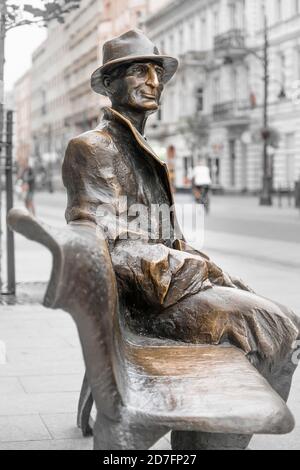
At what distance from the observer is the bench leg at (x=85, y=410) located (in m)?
4.20

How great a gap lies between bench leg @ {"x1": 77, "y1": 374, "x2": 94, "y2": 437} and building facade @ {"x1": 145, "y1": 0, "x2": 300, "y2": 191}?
3015 cm

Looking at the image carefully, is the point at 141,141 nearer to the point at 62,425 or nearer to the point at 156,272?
the point at 156,272

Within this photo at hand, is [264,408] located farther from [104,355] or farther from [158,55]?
[158,55]

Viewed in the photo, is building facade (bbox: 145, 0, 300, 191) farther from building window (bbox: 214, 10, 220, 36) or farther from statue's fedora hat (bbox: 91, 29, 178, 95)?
statue's fedora hat (bbox: 91, 29, 178, 95)

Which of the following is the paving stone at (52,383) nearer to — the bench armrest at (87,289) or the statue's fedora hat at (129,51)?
the statue's fedora hat at (129,51)

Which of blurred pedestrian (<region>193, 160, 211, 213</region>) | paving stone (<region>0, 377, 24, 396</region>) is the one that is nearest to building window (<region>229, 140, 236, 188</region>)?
blurred pedestrian (<region>193, 160, 211, 213</region>)

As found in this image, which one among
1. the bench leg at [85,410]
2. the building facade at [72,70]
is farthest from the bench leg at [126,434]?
the building facade at [72,70]

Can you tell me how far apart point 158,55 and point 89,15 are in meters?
83.5

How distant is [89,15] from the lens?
279ft

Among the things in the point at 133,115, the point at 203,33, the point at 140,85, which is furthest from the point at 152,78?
the point at 203,33

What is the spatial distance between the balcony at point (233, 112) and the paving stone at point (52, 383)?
42234 mm

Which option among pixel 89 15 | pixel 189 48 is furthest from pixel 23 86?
pixel 189 48

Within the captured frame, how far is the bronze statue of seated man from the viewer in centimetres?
362

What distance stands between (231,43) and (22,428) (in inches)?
1783
